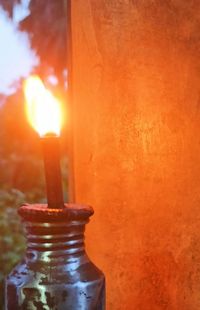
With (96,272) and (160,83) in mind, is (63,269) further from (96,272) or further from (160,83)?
(160,83)

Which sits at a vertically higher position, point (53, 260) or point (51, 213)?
point (51, 213)

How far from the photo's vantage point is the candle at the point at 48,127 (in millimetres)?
1104

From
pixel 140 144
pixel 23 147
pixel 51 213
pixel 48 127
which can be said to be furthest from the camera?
pixel 23 147

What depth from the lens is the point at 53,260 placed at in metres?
1.08

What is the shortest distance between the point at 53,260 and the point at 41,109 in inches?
16.0

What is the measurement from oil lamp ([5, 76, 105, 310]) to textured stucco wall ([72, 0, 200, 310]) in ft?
2.40

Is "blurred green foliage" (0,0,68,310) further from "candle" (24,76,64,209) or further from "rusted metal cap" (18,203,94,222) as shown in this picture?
"rusted metal cap" (18,203,94,222)

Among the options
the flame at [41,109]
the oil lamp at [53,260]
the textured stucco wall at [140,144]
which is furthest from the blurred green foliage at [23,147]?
the oil lamp at [53,260]

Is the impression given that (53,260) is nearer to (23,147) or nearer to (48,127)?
(48,127)

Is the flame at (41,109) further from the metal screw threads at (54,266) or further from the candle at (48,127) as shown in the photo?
the metal screw threads at (54,266)

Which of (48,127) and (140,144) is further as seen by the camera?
(140,144)

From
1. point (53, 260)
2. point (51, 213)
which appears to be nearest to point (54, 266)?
point (53, 260)

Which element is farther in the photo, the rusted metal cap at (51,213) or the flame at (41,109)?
the flame at (41,109)

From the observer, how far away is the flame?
1185 mm
